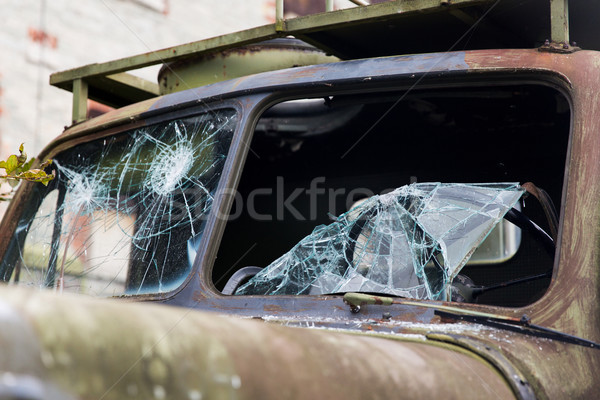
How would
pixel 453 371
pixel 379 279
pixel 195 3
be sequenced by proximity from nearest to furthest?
1. pixel 453 371
2. pixel 379 279
3. pixel 195 3

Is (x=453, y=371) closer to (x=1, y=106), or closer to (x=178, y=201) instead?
(x=178, y=201)

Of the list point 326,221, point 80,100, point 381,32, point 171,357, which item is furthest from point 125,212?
point 171,357

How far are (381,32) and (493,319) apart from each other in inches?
54.9

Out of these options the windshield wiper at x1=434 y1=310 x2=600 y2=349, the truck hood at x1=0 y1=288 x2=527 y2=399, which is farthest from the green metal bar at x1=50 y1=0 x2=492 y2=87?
the truck hood at x1=0 y1=288 x2=527 y2=399

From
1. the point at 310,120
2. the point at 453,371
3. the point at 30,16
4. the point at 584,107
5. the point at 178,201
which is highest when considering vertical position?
the point at 30,16

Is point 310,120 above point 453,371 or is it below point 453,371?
above

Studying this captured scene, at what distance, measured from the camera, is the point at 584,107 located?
1979 mm

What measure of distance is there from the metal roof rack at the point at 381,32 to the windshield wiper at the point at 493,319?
870mm

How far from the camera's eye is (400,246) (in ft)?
7.24

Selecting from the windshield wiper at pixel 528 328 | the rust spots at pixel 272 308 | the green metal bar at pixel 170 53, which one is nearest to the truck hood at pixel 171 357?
the windshield wiper at pixel 528 328

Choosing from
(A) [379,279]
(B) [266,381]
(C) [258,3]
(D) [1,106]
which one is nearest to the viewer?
(B) [266,381]

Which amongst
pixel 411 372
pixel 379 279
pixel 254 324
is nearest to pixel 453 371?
pixel 411 372

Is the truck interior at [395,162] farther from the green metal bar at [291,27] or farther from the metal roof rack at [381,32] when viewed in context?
the green metal bar at [291,27]

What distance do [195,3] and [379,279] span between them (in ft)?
34.2
